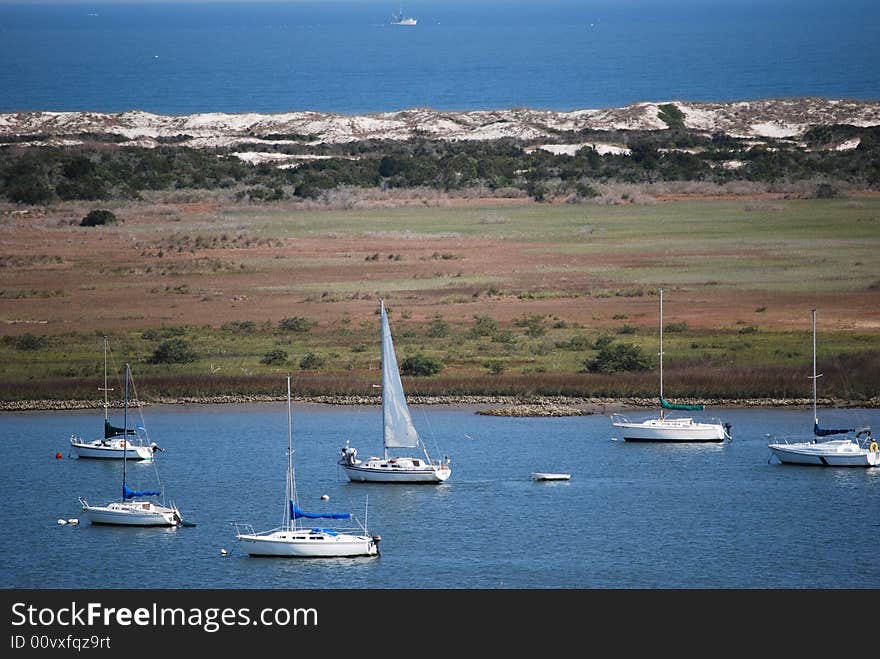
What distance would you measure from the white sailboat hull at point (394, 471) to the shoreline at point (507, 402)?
1161cm

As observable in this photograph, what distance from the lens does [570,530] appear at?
54562mm

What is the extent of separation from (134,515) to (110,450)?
1179 cm

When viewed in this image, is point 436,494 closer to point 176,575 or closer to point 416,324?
point 176,575

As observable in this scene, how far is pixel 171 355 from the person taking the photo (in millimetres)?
83000

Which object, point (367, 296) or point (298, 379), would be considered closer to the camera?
point (298, 379)

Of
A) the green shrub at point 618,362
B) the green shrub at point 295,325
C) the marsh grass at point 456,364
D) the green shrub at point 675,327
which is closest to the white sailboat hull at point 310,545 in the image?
the marsh grass at point 456,364

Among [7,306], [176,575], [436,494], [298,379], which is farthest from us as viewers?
[7,306]

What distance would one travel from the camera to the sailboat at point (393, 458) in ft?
205

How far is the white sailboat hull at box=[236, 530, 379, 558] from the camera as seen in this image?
5125cm

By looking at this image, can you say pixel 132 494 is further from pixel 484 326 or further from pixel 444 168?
pixel 444 168

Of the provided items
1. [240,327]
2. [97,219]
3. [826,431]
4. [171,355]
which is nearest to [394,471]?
[826,431]

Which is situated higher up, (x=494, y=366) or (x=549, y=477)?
(x=494, y=366)

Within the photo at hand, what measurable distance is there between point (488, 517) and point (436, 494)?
445cm

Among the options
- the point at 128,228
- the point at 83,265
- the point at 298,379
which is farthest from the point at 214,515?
the point at 128,228
